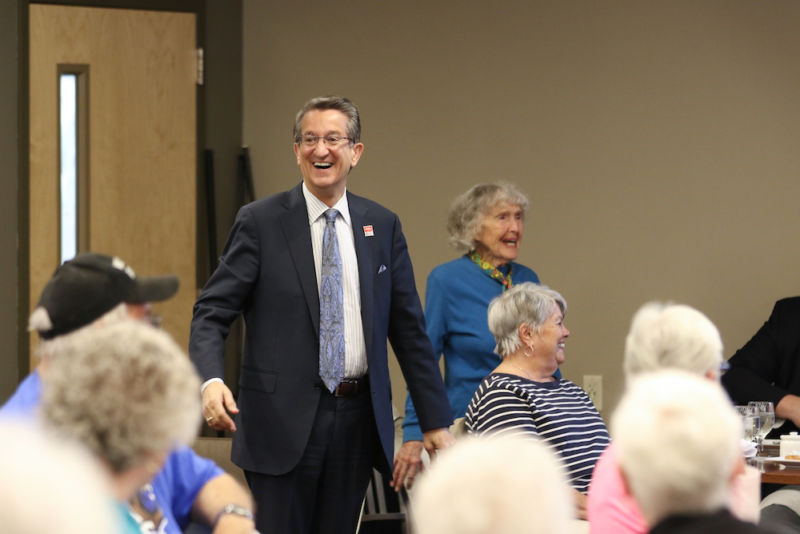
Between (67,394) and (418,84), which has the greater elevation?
(418,84)

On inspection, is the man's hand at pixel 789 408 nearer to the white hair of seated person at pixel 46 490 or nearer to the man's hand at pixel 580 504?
→ the man's hand at pixel 580 504

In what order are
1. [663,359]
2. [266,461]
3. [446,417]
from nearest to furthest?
[663,359] < [266,461] < [446,417]

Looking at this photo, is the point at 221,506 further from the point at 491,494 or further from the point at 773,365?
the point at 773,365

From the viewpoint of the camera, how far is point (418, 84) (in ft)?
17.5

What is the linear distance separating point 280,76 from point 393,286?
2.44 m

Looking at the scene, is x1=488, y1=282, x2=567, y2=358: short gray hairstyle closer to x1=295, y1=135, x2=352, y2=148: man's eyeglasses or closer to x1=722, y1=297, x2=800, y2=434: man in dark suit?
x1=295, y1=135, x2=352, y2=148: man's eyeglasses

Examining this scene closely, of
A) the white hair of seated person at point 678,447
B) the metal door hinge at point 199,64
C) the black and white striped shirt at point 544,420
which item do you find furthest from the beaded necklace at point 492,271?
the white hair of seated person at point 678,447

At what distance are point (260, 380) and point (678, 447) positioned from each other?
180 centimetres

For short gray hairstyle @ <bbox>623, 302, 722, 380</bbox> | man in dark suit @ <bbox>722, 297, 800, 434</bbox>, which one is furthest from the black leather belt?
man in dark suit @ <bbox>722, 297, 800, 434</bbox>

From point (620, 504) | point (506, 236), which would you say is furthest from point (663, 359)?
point (506, 236)

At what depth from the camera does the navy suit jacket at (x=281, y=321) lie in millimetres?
2984

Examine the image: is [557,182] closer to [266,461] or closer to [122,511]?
[266,461]

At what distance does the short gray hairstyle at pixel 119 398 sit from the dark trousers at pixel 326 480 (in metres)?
1.59

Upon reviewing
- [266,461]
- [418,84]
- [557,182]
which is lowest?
[266,461]
